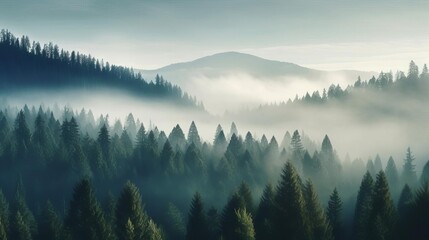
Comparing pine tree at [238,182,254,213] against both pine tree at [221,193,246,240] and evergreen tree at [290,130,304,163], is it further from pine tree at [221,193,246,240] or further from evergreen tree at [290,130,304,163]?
evergreen tree at [290,130,304,163]

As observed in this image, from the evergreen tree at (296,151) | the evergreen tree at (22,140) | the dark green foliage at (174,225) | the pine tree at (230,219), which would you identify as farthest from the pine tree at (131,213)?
→ the evergreen tree at (22,140)

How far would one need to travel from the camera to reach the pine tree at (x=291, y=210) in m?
49.6

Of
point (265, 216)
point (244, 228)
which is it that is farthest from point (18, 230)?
point (244, 228)

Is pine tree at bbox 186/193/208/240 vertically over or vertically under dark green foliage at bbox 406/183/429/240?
under

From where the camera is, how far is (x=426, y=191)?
5247 centimetres

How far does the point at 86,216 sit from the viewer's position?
55.2 meters

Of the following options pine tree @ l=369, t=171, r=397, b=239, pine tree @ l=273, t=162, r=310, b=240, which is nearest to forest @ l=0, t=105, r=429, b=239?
pine tree @ l=273, t=162, r=310, b=240

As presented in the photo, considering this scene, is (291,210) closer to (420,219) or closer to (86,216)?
(420,219)

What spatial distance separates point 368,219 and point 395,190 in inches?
2734

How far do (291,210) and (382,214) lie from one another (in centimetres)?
1204

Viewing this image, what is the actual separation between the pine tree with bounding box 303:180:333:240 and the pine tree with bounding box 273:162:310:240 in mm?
2027

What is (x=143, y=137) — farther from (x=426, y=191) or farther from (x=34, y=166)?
(x=426, y=191)

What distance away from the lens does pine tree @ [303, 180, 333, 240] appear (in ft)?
170

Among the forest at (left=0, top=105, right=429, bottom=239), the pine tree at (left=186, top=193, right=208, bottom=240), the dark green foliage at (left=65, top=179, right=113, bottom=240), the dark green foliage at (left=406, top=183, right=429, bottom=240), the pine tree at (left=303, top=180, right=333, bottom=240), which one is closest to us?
the dark green foliage at (left=406, top=183, right=429, bottom=240)
